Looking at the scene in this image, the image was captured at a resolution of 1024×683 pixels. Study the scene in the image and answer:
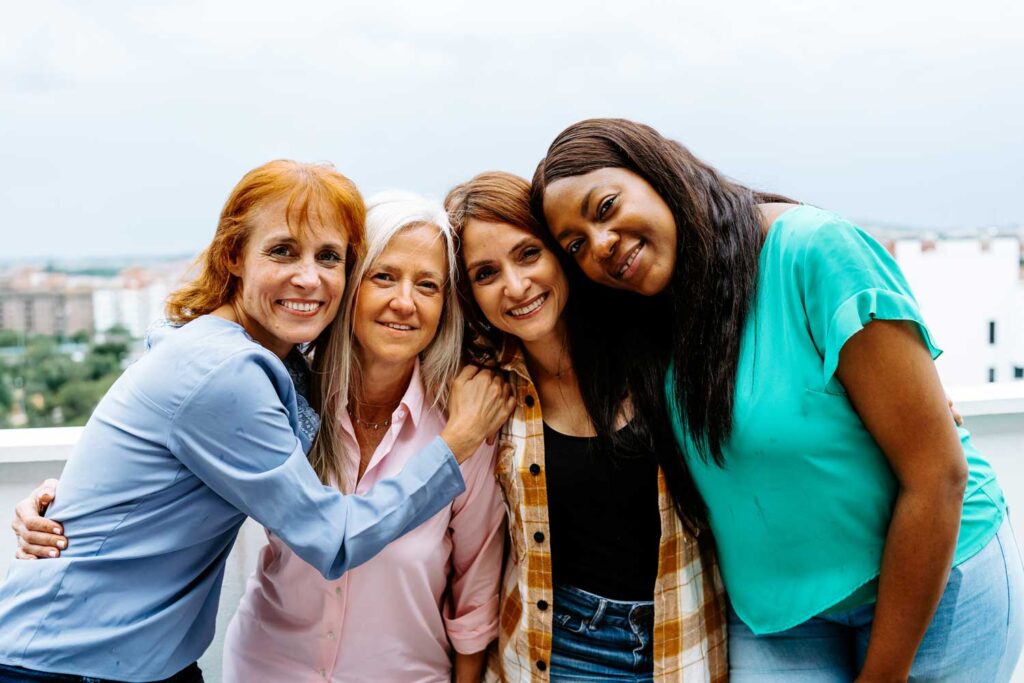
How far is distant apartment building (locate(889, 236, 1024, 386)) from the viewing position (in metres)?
3.62

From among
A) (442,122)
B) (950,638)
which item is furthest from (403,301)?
(442,122)

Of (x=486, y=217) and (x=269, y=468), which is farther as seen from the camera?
(x=486, y=217)

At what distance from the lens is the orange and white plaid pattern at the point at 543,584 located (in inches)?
Result: 60.7

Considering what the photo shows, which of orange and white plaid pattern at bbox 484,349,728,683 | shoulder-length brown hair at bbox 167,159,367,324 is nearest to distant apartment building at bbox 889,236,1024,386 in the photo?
orange and white plaid pattern at bbox 484,349,728,683

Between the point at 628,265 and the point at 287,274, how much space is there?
2.20 feet

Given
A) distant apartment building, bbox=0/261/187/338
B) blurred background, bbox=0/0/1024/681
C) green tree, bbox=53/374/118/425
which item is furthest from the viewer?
distant apartment building, bbox=0/261/187/338

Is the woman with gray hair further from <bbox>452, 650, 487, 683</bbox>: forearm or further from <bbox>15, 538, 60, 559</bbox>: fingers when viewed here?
<bbox>15, 538, 60, 559</bbox>: fingers

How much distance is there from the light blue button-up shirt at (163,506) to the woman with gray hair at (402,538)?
0.90 ft

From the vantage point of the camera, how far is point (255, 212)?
1445 mm

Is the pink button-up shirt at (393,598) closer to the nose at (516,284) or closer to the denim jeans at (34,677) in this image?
the nose at (516,284)

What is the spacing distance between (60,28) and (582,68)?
3588mm

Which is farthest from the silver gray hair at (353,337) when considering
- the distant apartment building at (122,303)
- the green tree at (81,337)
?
the green tree at (81,337)

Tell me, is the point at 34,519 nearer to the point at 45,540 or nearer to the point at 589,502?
the point at 45,540

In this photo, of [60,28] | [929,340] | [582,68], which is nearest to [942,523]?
[929,340]
